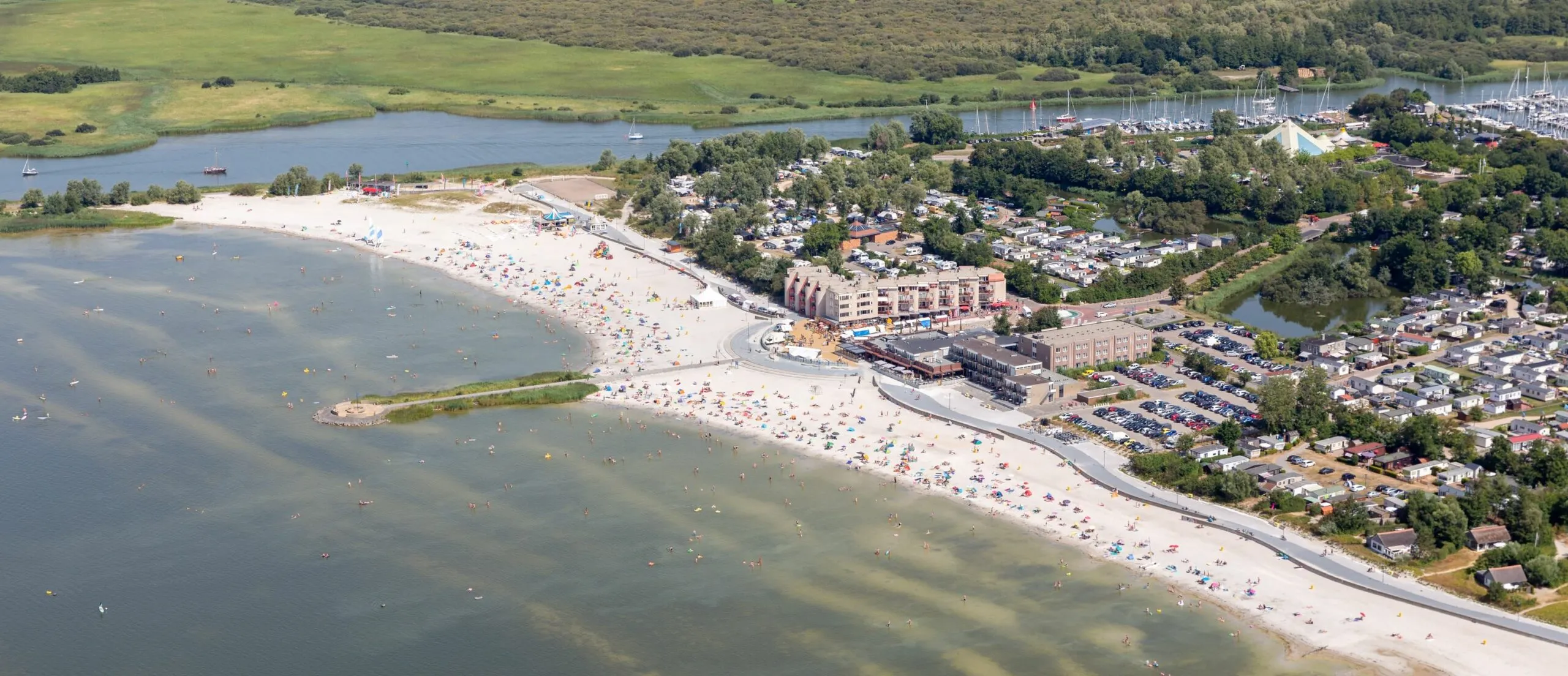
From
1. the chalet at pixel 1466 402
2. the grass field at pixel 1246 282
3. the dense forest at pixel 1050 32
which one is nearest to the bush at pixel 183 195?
the grass field at pixel 1246 282

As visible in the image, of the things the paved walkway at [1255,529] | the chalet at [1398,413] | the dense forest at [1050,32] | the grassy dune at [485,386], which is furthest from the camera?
the dense forest at [1050,32]

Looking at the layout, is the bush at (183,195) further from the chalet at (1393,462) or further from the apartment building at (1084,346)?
the chalet at (1393,462)

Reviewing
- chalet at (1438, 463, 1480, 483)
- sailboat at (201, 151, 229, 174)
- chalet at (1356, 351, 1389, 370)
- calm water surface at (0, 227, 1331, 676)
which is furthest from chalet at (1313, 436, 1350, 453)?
sailboat at (201, 151, 229, 174)

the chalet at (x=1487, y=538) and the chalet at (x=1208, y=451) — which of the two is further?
the chalet at (x=1208, y=451)

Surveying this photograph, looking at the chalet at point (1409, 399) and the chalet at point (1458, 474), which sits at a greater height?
the chalet at point (1409, 399)

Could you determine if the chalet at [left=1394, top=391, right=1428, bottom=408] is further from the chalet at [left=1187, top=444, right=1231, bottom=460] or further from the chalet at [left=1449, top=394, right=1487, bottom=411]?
the chalet at [left=1187, top=444, right=1231, bottom=460]

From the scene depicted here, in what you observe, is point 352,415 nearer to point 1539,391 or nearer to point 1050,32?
point 1539,391

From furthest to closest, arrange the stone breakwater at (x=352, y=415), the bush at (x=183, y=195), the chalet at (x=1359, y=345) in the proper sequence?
the bush at (x=183, y=195) → the chalet at (x=1359, y=345) → the stone breakwater at (x=352, y=415)

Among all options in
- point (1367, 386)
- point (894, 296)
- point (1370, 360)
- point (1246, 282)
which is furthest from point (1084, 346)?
point (1246, 282)

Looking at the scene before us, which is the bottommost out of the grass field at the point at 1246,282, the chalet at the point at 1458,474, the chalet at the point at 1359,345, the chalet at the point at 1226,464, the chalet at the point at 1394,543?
the chalet at the point at 1394,543

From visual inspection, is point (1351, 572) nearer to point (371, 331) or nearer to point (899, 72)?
point (371, 331)
